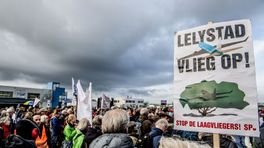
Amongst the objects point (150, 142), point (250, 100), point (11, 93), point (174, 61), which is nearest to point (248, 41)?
point (250, 100)

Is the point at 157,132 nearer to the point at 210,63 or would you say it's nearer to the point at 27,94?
the point at 210,63

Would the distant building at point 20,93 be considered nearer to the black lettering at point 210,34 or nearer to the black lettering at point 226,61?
the black lettering at point 210,34

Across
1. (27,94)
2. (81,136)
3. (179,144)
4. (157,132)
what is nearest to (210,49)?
(179,144)

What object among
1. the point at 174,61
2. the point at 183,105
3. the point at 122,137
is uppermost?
the point at 174,61

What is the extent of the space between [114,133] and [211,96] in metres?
1.25

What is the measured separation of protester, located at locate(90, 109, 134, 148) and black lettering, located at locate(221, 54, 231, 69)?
1.37 meters

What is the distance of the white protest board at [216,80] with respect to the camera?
7.95 ft

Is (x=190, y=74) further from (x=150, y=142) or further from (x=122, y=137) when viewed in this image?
(x=150, y=142)

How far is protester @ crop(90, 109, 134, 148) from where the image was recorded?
257 cm

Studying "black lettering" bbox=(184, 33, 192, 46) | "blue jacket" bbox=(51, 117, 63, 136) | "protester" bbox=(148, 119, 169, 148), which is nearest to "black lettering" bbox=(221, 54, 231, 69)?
"black lettering" bbox=(184, 33, 192, 46)

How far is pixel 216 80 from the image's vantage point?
8.51ft

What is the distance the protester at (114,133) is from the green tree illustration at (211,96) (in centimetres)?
81

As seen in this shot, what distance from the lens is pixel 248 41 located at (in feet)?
8.14

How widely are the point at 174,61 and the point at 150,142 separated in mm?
2124
